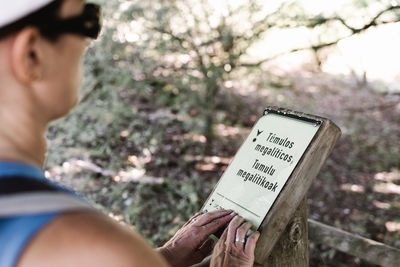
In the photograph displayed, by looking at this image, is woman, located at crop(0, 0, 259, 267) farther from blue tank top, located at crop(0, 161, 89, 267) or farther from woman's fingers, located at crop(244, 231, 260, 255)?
woman's fingers, located at crop(244, 231, 260, 255)

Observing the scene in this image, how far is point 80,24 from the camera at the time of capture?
851mm

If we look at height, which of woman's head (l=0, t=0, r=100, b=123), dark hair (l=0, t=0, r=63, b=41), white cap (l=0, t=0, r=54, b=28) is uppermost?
white cap (l=0, t=0, r=54, b=28)

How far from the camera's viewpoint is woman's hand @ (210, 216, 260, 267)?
1353 millimetres

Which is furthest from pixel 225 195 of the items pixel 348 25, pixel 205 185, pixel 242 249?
pixel 348 25

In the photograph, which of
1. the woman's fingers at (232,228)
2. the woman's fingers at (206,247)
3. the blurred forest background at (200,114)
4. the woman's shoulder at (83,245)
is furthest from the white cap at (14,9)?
the blurred forest background at (200,114)

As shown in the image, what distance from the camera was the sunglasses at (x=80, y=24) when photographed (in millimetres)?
793

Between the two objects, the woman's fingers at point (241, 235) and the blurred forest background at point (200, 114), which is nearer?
the woman's fingers at point (241, 235)

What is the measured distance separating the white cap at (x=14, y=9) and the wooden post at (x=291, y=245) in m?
1.29

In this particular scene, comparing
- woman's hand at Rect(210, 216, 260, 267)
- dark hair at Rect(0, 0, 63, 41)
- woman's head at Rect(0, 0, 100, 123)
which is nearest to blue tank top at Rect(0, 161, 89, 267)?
woman's head at Rect(0, 0, 100, 123)

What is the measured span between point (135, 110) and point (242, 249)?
5725 millimetres

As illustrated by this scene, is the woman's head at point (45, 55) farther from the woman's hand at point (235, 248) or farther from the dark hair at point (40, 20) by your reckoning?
the woman's hand at point (235, 248)

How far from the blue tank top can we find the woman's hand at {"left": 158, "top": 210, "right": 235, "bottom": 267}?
3.01ft

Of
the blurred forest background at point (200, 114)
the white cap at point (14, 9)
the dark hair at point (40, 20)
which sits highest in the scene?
the white cap at point (14, 9)

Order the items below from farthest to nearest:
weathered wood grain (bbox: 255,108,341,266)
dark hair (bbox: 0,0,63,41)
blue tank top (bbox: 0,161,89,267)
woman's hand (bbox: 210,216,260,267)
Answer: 1. weathered wood grain (bbox: 255,108,341,266)
2. woman's hand (bbox: 210,216,260,267)
3. dark hair (bbox: 0,0,63,41)
4. blue tank top (bbox: 0,161,89,267)
